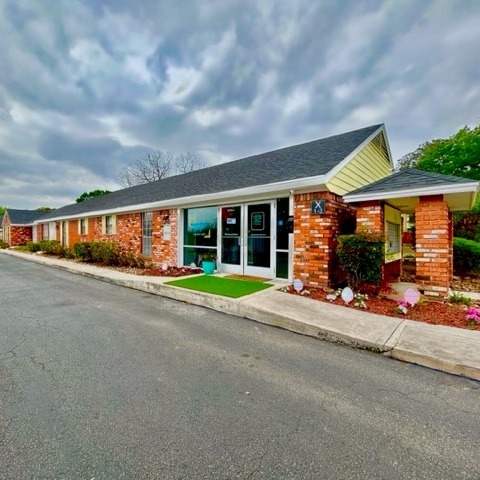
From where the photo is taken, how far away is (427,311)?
192 inches

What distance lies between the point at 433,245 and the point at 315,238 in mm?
2498

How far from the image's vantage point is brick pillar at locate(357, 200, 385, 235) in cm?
624

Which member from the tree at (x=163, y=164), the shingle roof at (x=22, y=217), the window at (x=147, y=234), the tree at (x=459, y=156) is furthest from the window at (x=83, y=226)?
the tree at (x=459, y=156)

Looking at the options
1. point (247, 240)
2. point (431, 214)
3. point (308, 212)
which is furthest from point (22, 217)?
point (431, 214)

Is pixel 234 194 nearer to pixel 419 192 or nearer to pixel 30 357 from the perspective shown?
pixel 419 192

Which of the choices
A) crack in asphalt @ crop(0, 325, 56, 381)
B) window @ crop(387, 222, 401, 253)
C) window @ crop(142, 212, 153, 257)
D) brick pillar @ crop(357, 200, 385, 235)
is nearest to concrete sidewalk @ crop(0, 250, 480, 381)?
brick pillar @ crop(357, 200, 385, 235)

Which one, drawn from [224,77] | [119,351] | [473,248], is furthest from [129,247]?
[473,248]

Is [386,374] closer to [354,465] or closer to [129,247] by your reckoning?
[354,465]

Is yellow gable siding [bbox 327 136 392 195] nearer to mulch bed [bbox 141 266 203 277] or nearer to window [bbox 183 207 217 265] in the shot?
window [bbox 183 207 217 265]

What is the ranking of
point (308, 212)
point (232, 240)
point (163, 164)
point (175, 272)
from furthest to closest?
1. point (163, 164)
2. point (175, 272)
3. point (232, 240)
4. point (308, 212)

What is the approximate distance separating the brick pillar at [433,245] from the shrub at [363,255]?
0.87 metres

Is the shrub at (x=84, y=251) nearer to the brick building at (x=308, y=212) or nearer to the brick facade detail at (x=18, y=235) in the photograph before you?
the brick building at (x=308, y=212)

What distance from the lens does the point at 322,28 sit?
7.80 m

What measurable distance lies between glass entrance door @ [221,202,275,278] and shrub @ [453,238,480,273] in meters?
7.70
